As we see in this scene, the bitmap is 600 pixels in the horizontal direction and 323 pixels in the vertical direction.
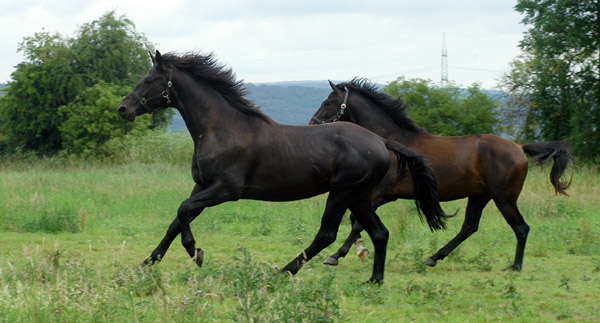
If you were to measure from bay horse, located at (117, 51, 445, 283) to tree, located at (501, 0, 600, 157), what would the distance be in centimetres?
1735

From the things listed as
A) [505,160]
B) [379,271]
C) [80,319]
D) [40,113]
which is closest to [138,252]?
[379,271]

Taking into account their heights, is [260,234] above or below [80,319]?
below

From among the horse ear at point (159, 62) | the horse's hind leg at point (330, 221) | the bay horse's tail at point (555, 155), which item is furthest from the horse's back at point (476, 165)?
the horse ear at point (159, 62)

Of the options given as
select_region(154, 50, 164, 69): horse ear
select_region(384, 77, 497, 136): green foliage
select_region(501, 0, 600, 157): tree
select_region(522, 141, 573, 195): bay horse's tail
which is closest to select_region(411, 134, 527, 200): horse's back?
select_region(522, 141, 573, 195): bay horse's tail

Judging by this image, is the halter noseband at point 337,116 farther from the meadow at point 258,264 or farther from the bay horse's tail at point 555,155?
the bay horse's tail at point 555,155

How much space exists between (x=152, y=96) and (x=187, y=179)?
954cm

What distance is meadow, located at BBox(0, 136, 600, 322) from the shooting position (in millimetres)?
4797

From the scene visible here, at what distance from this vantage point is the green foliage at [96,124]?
2739 cm

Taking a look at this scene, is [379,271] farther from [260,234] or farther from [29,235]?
[29,235]

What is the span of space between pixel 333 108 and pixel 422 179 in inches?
86.3

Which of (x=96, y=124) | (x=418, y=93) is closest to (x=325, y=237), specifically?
(x=418, y=93)

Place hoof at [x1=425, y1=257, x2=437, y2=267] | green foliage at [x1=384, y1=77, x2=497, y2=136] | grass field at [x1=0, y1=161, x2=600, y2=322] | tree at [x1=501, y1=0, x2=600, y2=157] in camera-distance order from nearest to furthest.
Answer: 1. grass field at [x1=0, y1=161, x2=600, y2=322]
2. hoof at [x1=425, y1=257, x2=437, y2=267]
3. green foliage at [x1=384, y1=77, x2=497, y2=136]
4. tree at [x1=501, y1=0, x2=600, y2=157]

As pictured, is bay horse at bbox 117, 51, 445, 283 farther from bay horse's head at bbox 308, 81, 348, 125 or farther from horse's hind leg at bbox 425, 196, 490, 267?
bay horse's head at bbox 308, 81, 348, 125

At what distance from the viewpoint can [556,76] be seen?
23.9m
